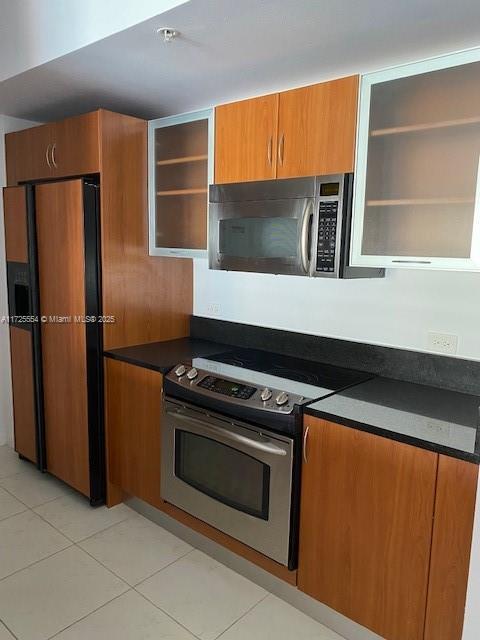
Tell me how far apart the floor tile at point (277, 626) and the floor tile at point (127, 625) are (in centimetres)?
20

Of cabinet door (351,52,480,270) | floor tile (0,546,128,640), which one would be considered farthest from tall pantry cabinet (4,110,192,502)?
cabinet door (351,52,480,270)

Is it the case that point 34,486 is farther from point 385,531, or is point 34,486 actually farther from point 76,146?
point 385,531

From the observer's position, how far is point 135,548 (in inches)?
93.1

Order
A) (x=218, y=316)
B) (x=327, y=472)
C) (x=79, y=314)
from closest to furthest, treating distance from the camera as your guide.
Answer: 1. (x=327, y=472)
2. (x=79, y=314)
3. (x=218, y=316)

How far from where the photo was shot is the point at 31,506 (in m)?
2.69

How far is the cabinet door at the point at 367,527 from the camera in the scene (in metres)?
1.54

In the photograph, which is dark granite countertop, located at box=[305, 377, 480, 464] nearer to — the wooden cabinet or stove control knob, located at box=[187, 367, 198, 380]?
the wooden cabinet

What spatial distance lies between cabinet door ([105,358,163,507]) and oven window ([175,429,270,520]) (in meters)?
0.22

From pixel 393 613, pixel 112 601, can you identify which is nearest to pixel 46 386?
pixel 112 601

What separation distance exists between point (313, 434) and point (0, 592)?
1.50 meters

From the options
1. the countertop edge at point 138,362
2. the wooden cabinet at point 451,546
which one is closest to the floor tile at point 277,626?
the wooden cabinet at point 451,546

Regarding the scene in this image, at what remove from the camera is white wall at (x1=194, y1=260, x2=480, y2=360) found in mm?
1972

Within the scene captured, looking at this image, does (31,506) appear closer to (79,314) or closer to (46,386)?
(46,386)

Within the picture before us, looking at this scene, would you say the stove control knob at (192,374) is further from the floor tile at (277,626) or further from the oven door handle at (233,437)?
the floor tile at (277,626)
